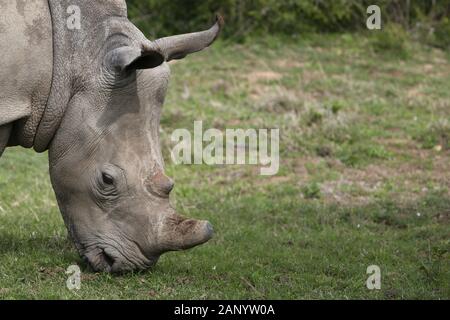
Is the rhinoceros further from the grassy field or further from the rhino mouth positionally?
the grassy field

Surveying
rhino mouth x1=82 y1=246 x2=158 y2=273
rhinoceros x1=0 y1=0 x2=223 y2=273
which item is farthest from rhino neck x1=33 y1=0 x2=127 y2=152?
rhino mouth x1=82 y1=246 x2=158 y2=273

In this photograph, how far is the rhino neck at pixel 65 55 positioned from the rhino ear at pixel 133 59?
0.28 metres

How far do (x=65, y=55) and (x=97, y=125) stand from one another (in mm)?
561

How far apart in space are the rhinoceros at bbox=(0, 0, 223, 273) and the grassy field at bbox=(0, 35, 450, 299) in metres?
0.37

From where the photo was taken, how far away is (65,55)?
23.5ft

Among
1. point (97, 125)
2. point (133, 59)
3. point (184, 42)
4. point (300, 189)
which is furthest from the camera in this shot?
point (300, 189)

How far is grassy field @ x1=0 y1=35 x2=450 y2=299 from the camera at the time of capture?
7.48 m

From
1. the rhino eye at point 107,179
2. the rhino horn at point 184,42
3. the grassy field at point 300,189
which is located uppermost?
the rhino horn at point 184,42

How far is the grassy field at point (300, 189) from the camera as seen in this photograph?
→ 7.48 metres

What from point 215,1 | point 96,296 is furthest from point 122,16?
point 215,1

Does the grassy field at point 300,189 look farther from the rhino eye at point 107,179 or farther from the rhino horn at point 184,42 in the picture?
the rhino horn at point 184,42

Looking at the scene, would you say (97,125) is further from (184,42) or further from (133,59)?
(184,42)

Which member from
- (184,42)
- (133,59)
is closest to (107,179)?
(133,59)

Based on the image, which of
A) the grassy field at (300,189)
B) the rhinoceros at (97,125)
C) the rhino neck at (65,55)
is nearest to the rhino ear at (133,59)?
the rhinoceros at (97,125)
